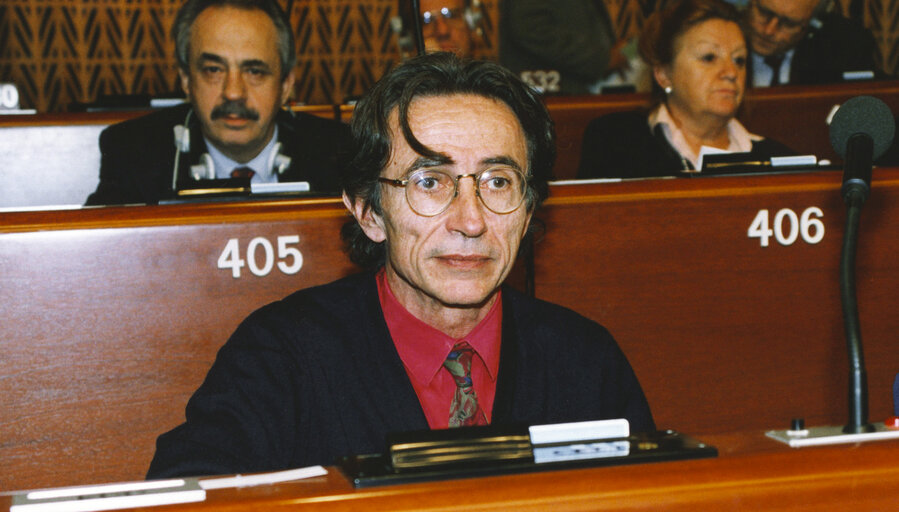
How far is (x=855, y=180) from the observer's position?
1050 mm

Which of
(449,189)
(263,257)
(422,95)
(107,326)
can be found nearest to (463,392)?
(449,189)

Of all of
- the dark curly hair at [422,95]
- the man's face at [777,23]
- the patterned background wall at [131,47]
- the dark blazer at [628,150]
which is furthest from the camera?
the patterned background wall at [131,47]

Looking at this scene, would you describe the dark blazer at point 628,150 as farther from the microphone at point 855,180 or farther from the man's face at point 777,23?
the microphone at point 855,180

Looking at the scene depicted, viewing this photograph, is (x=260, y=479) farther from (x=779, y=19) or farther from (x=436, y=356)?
(x=779, y=19)

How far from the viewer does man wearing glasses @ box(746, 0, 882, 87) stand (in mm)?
3727

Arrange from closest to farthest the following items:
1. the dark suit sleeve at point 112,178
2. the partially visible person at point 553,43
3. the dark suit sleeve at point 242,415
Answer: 1. the dark suit sleeve at point 242,415
2. the dark suit sleeve at point 112,178
3. the partially visible person at point 553,43

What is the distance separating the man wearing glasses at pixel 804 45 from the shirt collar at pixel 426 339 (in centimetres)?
247

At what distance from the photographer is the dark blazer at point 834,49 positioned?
3.96 m

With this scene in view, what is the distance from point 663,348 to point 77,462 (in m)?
1.05

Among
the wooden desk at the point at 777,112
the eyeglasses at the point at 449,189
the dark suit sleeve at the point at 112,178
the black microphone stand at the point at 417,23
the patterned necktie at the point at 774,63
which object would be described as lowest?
the eyeglasses at the point at 449,189

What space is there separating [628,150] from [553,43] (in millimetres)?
1221

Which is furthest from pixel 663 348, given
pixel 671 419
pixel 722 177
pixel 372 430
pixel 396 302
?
pixel 372 430

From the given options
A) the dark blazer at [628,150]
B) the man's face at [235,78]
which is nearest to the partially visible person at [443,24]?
the dark blazer at [628,150]

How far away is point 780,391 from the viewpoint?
6.35 ft
